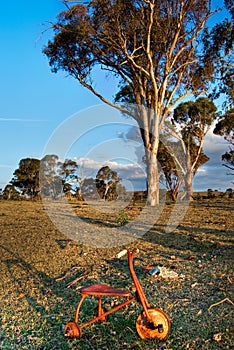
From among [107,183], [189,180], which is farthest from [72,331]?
[189,180]

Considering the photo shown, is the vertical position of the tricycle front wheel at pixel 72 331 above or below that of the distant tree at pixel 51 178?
below

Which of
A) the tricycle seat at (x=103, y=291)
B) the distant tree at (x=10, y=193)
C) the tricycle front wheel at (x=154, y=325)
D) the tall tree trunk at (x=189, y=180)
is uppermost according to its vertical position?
the tall tree trunk at (x=189, y=180)

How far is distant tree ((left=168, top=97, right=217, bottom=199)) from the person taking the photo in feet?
91.3

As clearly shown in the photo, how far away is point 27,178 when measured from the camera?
111 ft

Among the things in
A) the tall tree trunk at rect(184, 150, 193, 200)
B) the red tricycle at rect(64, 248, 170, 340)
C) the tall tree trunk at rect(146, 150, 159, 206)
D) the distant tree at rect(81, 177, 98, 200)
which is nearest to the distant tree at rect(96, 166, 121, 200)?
the distant tree at rect(81, 177, 98, 200)

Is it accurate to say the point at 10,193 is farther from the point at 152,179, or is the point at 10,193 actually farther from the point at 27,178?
the point at 152,179

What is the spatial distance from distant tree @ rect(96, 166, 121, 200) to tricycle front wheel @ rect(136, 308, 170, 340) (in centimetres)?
1260

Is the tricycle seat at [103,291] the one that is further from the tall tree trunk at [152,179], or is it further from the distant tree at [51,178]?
the distant tree at [51,178]

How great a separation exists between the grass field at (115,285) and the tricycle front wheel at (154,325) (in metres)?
0.09

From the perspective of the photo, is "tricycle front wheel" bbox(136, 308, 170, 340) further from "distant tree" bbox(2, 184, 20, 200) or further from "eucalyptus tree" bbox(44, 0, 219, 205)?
"distant tree" bbox(2, 184, 20, 200)

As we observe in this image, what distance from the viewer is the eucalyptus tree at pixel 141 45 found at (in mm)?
16281

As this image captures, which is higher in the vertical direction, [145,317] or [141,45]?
[141,45]

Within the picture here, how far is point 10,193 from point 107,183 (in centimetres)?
1415

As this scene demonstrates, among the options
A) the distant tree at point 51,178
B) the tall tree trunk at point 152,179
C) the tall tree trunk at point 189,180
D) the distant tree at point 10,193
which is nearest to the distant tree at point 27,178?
the distant tree at point 10,193
